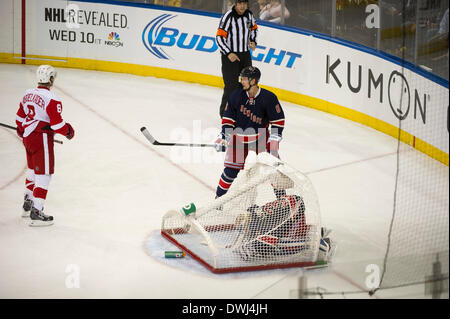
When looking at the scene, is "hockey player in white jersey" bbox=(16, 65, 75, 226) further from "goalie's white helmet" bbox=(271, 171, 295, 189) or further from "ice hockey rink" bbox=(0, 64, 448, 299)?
"goalie's white helmet" bbox=(271, 171, 295, 189)

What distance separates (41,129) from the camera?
5801mm

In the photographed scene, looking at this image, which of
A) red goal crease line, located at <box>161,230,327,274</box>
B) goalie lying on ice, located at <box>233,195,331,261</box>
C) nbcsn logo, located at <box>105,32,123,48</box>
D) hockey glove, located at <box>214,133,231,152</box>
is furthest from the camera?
nbcsn logo, located at <box>105,32,123,48</box>

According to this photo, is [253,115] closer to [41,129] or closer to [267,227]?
[267,227]

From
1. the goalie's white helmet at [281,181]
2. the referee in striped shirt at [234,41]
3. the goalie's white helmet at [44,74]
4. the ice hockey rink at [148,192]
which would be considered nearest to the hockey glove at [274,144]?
the goalie's white helmet at [281,181]

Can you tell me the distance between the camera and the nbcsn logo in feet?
39.7

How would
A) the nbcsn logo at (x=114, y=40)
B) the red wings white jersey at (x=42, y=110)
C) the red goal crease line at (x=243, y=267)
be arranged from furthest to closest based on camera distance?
1. the nbcsn logo at (x=114, y=40)
2. the red wings white jersey at (x=42, y=110)
3. the red goal crease line at (x=243, y=267)

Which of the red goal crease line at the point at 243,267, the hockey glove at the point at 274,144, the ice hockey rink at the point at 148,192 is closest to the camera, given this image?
the ice hockey rink at the point at 148,192

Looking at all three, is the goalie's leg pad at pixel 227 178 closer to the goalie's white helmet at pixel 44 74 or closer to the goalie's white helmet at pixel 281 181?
the goalie's white helmet at pixel 281 181

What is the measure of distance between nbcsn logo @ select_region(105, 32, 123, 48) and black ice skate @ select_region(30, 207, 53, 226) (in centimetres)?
660

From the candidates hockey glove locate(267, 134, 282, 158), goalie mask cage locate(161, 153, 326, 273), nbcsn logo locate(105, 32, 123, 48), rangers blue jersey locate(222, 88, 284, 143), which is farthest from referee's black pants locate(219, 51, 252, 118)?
nbcsn logo locate(105, 32, 123, 48)

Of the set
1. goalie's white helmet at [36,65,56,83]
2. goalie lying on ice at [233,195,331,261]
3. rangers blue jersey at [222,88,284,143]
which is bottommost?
goalie lying on ice at [233,195,331,261]

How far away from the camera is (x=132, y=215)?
20.6 ft

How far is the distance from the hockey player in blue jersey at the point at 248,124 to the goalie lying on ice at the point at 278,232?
2.51 feet

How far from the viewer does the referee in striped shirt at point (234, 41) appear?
874 cm
